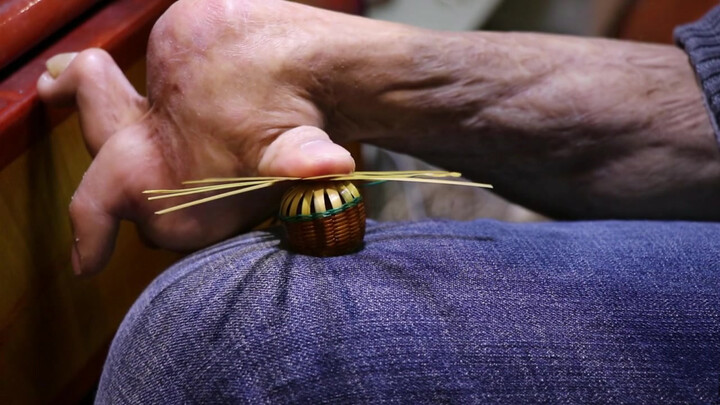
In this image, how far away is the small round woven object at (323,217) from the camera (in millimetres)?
587

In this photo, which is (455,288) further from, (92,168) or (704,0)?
(704,0)

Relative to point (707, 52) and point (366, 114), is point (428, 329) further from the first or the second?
point (707, 52)

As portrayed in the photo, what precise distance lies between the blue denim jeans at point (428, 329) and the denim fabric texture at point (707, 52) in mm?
272

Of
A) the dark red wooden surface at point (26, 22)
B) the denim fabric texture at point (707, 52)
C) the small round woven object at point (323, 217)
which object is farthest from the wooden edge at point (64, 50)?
the denim fabric texture at point (707, 52)

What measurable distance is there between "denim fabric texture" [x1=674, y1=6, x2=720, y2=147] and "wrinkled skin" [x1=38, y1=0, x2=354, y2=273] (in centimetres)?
49

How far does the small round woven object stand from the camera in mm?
587

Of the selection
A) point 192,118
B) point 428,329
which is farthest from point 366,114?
point 428,329

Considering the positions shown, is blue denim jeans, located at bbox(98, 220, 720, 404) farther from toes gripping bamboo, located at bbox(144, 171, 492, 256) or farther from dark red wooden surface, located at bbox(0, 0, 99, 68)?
dark red wooden surface, located at bbox(0, 0, 99, 68)

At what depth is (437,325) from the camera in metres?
0.54

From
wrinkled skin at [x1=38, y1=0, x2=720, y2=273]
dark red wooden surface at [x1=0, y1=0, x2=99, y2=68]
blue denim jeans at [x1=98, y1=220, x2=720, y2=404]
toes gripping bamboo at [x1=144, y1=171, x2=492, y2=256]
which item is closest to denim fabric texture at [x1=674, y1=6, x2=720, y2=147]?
wrinkled skin at [x1=38, y1=0, x2=720, y2=273]

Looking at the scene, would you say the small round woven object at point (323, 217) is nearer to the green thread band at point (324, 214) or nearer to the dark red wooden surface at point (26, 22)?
the green thread band at point (324, 214)

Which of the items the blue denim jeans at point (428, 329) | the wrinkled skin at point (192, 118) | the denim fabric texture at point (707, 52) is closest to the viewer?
the blue denim jeans at point (428, 329)

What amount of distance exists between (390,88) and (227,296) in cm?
32

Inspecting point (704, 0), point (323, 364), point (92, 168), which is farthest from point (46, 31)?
point (704, 0)
